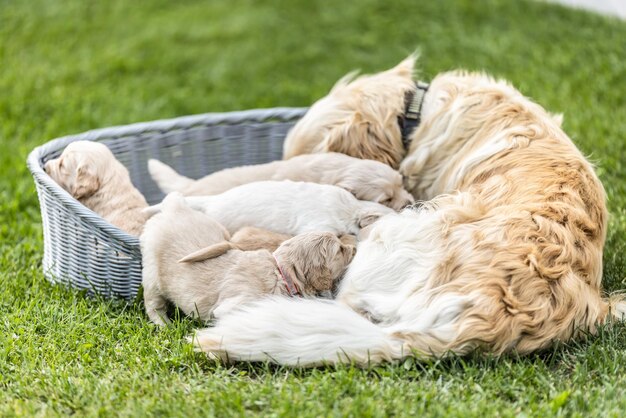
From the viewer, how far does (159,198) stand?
5.25 metres

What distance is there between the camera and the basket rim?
3.92 m

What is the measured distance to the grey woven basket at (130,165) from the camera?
13.1 feet

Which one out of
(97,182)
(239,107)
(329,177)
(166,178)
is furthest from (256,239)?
(239,107)

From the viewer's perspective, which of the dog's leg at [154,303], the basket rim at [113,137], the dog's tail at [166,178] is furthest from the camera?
the dog's tail at [166,178]

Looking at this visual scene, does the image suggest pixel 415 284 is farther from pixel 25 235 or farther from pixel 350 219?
pixel 25 235

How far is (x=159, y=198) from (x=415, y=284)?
2.33 m

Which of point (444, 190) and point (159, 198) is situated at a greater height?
point (444, 190)

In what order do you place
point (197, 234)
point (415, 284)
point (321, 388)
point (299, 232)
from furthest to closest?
point (299, 232) < point (197, 234) < point (415, 284) < point (321, 388)

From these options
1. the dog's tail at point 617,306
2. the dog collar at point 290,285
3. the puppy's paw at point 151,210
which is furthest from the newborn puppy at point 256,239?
the dog's tail at point 617,306

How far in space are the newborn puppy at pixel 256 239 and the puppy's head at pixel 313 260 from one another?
0.16 metres

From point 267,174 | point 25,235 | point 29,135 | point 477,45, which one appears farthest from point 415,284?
point 477,45

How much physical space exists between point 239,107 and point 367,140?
2890mm

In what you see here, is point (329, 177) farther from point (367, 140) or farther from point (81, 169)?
point (81, 169)

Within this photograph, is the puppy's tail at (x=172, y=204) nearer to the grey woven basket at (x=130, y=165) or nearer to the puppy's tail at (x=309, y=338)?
the grey woven basket at (x=130, y=165)
